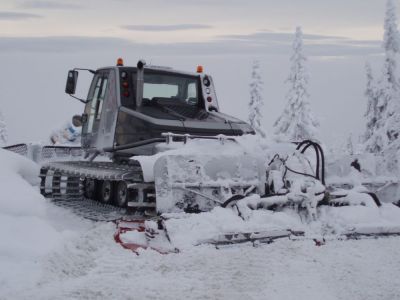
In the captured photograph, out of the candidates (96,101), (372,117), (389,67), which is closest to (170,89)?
(96,101)

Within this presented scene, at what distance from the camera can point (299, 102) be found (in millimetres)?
36594

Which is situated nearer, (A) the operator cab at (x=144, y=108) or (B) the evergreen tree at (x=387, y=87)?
(A) the operator cab at (x=144, y=108)

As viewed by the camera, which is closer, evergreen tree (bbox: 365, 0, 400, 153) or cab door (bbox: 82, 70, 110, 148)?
cab door (bbox: 82, 70, 110, 148)

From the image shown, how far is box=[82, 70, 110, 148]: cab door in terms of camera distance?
11523 mm

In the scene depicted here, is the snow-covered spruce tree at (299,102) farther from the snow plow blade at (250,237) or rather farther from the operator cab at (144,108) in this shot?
the snow plow blade at (250,237)

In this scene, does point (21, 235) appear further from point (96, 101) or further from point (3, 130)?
point (3, 130)

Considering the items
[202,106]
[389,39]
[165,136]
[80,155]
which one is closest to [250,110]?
[389,39]

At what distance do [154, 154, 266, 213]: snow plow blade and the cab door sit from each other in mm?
3733

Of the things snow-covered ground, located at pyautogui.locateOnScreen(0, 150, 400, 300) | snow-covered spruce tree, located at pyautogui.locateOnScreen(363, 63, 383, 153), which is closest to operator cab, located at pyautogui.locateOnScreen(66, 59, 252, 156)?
snow-covered ground, located at pyautogui.locateOnScreen(0, 150, 400, 300)

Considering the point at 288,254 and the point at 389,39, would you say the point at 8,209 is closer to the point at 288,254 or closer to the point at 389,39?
the point at 288,254

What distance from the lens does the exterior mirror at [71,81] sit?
440 inches

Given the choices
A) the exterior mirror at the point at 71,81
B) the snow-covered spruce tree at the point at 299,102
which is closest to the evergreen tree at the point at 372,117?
the snow-covered spruce tree at the point at 299,102

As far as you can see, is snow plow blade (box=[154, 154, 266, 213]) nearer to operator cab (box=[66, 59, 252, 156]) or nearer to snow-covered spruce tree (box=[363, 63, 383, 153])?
operator cab (box=[66, 59, 252, 156])

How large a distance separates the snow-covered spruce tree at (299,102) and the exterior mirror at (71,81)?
26.6 metres
